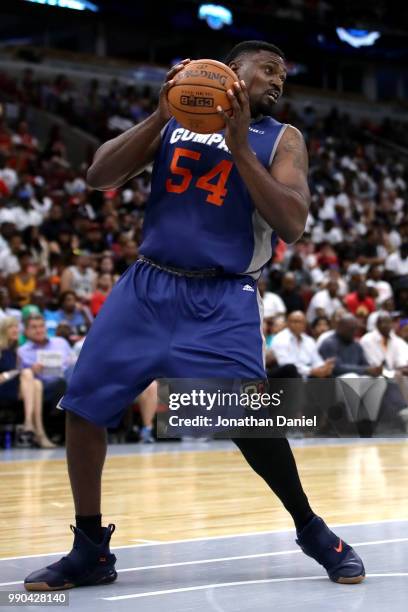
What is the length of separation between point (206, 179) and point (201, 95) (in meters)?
0.39

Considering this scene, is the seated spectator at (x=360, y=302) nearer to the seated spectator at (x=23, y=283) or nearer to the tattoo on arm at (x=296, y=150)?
the seated spectator at (x=23, y=283)

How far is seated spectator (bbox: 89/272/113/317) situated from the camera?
11.9 meters

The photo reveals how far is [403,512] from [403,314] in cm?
851

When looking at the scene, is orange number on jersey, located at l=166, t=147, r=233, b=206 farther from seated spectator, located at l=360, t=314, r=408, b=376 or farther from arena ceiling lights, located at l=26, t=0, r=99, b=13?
arena ceiling lights, located at l=26, t=0, r=99, b=13

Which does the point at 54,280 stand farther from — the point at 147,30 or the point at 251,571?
the point at 147,30

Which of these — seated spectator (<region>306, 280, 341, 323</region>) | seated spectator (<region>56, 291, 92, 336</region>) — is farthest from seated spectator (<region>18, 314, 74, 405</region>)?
seated spectator (<region>306, 280, 341, 323</region>)

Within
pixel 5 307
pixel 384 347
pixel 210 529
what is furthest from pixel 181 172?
pixel 384 347

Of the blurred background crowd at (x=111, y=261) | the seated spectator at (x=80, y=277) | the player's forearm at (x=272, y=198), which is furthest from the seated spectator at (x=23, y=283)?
the player's forearm at (x=272, y=198)

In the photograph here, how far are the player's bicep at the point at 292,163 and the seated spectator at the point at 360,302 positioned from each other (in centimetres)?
1027

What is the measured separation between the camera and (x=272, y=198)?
3631 mm

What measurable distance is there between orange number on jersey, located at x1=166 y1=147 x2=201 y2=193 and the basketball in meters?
0.23

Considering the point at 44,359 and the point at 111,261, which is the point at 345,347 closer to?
the point at 111,261

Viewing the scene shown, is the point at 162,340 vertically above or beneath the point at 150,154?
beneath

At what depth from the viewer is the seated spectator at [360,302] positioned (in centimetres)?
1417
